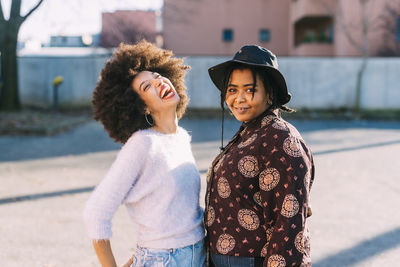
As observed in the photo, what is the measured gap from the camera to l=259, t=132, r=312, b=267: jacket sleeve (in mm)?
1717

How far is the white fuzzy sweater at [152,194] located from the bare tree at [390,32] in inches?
904

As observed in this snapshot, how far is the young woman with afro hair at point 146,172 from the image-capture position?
1815mm

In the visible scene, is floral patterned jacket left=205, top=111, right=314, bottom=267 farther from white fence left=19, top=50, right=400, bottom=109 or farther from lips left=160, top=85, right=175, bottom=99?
white fence left=19, top=50, right=400, bottom=109

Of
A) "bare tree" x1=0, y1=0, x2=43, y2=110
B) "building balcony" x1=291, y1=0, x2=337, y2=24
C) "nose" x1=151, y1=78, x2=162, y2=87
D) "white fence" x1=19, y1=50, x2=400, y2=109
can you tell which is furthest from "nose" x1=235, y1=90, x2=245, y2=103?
"building balcony" x1=291, y1=0, x2=337, y2=24

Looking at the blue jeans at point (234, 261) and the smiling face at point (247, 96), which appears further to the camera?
the smiling face at point (247, 96)

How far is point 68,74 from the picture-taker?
17.6 metres

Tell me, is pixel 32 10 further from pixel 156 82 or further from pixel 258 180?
pixel 258 180

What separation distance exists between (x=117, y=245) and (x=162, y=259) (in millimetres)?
2466

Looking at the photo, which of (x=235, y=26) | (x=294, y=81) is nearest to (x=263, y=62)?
(x=294, y=81)

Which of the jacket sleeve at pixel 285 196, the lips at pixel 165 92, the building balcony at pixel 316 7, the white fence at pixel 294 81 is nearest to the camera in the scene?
the jacket sleeve at pixel 285 196

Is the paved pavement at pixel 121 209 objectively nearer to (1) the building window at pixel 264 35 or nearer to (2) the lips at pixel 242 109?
(2) the lips at pixel 242 109

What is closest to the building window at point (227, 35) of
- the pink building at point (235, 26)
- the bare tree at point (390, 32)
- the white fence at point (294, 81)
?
the pink building at point (235, 26)

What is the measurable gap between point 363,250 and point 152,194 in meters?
3.00

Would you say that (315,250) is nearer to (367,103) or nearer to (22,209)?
(22,209)
